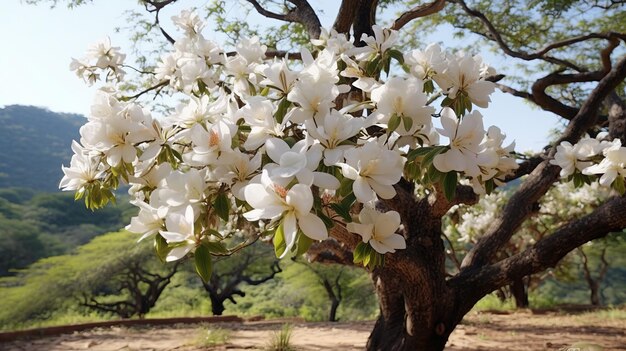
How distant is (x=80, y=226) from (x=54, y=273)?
1196 cm

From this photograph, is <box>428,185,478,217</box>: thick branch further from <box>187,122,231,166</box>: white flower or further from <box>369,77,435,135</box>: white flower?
<box>187,122,231,166</box>: white flower

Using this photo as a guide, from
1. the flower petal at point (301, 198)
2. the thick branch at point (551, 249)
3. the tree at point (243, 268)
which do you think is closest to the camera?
the flower petal at point (301, 198)

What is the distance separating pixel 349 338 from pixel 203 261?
4509mm

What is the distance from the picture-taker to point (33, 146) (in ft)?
132

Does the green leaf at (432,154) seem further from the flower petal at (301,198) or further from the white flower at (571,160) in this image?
the white flower at (571,160)

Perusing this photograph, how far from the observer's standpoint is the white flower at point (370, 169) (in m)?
0.86

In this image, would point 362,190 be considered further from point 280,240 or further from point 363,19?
point 363,19

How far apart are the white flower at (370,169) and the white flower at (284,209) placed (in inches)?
4.5

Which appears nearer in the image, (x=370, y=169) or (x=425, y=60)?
(x=370, y=169)

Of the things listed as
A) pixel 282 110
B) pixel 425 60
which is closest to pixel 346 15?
pixel 425 60

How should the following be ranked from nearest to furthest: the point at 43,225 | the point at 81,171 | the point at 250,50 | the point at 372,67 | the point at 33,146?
the point at 81,171
the point at 372,67
the point at 250,50
the point at 43,225
the point at 33,146

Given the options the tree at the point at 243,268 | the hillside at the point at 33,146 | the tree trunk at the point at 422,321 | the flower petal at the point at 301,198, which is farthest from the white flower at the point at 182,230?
the hillside at the point at 33,146

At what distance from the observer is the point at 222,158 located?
3.15 ft

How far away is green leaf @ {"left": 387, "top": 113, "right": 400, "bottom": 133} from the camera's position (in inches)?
37.3
